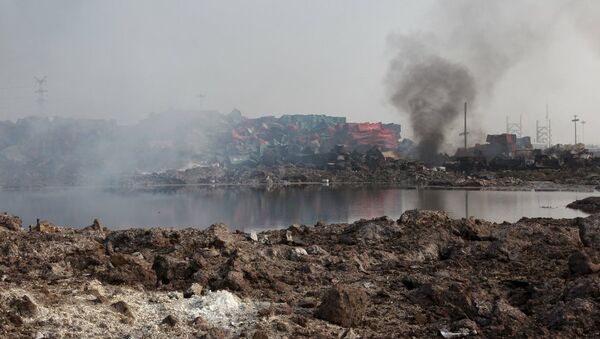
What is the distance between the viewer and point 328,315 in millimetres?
6301

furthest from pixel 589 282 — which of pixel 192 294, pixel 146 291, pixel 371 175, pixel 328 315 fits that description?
pixel 371 175

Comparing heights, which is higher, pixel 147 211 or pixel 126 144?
pixel 126 144

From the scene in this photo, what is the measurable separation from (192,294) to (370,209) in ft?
66.9

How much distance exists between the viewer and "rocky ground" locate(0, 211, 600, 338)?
19.0 ft

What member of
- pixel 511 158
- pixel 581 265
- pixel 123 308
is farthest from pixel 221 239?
pixel 511 158

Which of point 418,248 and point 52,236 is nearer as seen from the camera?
point 52,236

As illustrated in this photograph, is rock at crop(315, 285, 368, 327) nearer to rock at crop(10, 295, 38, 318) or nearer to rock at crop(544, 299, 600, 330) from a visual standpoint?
rock at crop(544, 299, 600, 330)

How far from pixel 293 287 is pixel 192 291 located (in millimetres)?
1586

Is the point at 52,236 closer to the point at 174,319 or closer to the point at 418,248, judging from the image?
the point at 174,319

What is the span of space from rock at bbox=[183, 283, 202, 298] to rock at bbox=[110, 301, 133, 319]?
3.11ft

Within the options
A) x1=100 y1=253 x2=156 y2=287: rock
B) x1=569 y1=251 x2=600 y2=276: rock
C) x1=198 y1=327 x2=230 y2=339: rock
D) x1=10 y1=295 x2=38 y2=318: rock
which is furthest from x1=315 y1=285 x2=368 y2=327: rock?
x1=569 y1=251 x2=600 y2=276: rock

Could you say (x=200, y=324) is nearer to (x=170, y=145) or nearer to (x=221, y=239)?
(x=221, y=239)

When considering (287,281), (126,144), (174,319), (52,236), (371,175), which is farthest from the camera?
(126,144)

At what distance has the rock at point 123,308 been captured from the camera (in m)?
5.90
